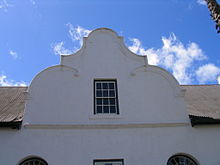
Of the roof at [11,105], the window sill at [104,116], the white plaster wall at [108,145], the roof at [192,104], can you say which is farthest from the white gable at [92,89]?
the roof at [192,104]

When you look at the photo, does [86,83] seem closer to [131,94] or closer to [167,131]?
[131,94]

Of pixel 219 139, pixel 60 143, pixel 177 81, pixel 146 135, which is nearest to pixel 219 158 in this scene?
pixel 219 139

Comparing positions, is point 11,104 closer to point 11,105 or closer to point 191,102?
point 11,105

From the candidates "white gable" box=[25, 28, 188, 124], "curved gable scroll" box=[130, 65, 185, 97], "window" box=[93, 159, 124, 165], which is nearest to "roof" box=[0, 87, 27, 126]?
"white gable" box=[25, 28, 188, 124]

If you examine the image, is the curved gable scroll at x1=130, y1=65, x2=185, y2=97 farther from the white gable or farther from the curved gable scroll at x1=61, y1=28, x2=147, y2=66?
the curved gable scroll at x1=61, y1=28, x2=147, y2=66

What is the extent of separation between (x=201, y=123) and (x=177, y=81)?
2217mm

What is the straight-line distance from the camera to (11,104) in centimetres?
1036

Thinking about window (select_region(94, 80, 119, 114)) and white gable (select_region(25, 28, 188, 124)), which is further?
window (select_region(94, 80, 119, 114))

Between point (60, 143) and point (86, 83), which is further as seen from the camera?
point (86, 83)

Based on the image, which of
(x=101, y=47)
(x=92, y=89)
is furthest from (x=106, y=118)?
(x=101, y=47)

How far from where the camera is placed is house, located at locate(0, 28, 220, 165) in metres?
7.82

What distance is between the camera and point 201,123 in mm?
8414

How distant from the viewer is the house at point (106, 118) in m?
7.82

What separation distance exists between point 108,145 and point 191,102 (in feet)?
19.3
